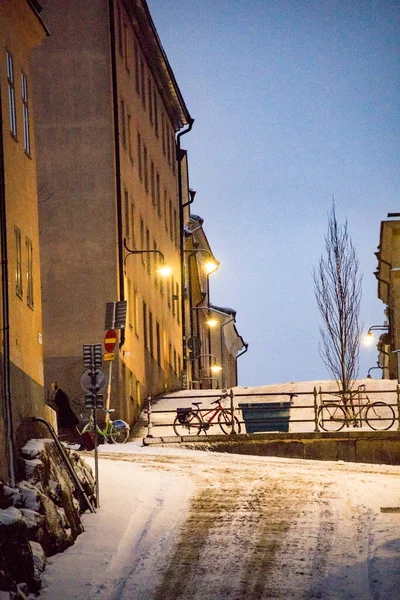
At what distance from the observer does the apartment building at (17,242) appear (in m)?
18.4

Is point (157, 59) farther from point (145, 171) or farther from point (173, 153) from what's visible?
point (173, 153)

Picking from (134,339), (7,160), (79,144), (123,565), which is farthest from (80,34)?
(123,565)

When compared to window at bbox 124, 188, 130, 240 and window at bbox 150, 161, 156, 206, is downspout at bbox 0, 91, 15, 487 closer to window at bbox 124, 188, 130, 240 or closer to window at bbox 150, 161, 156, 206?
window at bbox 124, 188, 130, 240

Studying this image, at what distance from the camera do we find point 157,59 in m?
49.0

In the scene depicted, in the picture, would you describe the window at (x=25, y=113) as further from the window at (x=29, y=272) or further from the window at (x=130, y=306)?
the window at (x=130, y=306)

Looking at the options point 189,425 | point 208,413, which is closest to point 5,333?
point 189,425

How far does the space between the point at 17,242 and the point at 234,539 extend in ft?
19.2

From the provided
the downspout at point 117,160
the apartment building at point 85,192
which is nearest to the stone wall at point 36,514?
the apartment building at point 85,192

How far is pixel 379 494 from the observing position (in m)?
22.2

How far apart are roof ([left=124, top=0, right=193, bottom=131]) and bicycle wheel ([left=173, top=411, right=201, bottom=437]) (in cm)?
1478

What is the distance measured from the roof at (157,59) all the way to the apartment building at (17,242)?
69.7ft

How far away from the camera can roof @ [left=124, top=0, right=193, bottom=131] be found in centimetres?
4394

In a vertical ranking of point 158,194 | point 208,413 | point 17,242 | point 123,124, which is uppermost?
point 123,124

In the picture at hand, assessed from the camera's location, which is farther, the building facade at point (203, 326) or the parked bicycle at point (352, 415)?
the building facade at point (203, 326)
